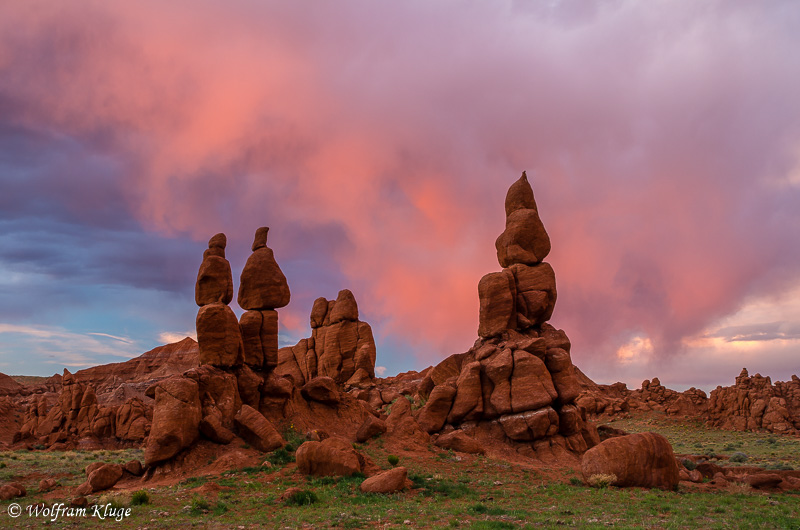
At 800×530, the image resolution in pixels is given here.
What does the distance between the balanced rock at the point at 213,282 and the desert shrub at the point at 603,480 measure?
26.2 metres

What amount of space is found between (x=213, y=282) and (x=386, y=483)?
21.1m

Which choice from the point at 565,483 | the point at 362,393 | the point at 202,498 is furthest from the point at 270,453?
the point at 362,393

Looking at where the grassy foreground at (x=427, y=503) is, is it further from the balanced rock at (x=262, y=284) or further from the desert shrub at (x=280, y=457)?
the balanced rock at (x=262, y=284)

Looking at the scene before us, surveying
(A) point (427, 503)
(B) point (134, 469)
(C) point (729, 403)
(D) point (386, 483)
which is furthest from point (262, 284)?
(C) point (729, 403)

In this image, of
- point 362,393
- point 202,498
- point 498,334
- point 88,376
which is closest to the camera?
point 202,498

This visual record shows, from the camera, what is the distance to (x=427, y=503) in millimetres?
21828

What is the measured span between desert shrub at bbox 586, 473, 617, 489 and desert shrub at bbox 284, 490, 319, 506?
1302cm

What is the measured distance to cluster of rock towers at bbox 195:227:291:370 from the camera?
36.0 meters

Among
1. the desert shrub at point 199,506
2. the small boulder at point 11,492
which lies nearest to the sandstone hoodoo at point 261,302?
the small boulder at point 11,492

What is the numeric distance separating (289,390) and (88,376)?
13823cm

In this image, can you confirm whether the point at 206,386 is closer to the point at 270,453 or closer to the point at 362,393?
the point at 270,453

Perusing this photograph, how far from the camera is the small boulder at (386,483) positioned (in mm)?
23312

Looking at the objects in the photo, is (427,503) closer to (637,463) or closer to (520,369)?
→ (637,463)

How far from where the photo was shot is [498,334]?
4431 cm
